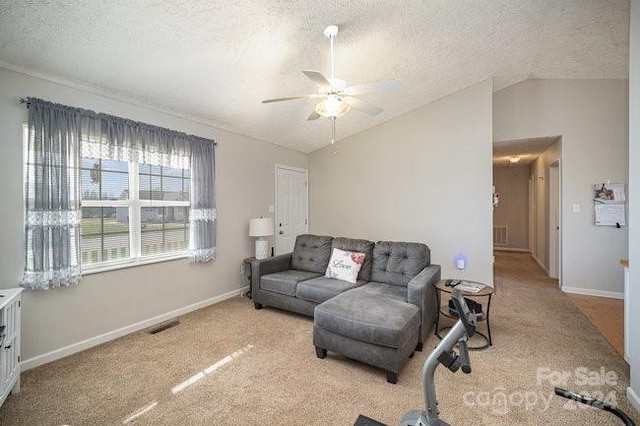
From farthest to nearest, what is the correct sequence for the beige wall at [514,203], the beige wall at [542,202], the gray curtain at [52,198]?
the beige wall at [514,203]
the beige wall at [542,202]
the gray curtain at [52,198]

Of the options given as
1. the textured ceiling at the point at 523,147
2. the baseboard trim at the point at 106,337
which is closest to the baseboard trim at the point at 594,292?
the textured ceiling at the point at 523,147

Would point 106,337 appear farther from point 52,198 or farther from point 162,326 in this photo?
point 52,198

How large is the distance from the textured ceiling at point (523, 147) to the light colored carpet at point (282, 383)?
9.83 ft

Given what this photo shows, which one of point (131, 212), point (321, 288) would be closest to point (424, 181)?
point (321, 288)

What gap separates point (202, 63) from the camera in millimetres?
2719

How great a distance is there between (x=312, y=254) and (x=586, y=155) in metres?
4.34

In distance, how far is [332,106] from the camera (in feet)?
8.25

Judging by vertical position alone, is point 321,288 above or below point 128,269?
below

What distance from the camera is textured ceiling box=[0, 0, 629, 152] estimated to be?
7.02ft

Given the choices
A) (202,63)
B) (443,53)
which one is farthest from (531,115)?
(202,63)

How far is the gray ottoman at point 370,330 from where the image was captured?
2145 millimetres

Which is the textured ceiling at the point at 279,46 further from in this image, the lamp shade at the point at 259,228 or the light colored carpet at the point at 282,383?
the light colored carpet at the point at 282,383

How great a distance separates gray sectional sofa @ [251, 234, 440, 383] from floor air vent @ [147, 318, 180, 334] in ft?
3.10

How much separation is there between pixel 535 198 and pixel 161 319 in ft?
26.7
